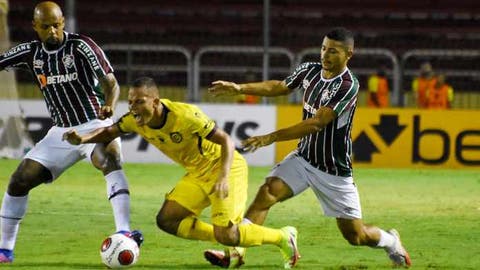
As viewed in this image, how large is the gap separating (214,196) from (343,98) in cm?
127

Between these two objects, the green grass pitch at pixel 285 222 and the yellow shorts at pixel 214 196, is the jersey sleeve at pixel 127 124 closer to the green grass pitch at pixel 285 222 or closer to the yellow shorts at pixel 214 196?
the yellow shorts at pixel 214 196

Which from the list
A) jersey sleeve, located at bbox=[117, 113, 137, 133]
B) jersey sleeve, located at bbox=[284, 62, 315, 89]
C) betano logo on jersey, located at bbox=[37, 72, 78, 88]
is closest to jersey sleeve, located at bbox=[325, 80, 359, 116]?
jersey sleeve, located at bbox=[284, 62, 315, 89]

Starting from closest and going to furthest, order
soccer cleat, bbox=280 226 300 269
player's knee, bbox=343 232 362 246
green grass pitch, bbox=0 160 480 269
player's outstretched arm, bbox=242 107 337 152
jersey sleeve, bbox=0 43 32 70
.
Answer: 1. player's outstretched arm, bbox=242 107 337 152
2. soccer cleat, bbox=280 226 300 269
3. player's knee, bbox=343 232 362 246
4. green grass pitch, bbox=0 160 480 269
5. jersey sleeve, bbox=0 43 32 70

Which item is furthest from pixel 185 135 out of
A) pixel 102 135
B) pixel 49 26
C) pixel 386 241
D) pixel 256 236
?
pixel 386 241

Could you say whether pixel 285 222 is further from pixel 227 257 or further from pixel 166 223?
pixel 166 223

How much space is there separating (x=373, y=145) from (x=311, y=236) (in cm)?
878

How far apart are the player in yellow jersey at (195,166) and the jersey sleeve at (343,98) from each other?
87 centimetres

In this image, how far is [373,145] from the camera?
Answer: 65.6ft

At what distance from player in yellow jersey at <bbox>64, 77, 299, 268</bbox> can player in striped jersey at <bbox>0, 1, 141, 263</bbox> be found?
57 cm

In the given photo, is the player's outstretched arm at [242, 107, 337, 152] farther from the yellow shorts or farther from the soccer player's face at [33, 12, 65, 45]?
the soccer player's face at [33, 12, 65, 45]

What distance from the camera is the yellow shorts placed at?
8.77m

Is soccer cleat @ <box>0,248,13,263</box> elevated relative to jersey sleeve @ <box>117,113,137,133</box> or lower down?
lower down

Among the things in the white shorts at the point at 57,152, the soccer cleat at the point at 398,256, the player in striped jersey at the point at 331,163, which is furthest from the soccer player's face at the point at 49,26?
the soccer cleat at the point at 398,256

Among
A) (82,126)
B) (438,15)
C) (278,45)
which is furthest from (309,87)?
(438,15)
